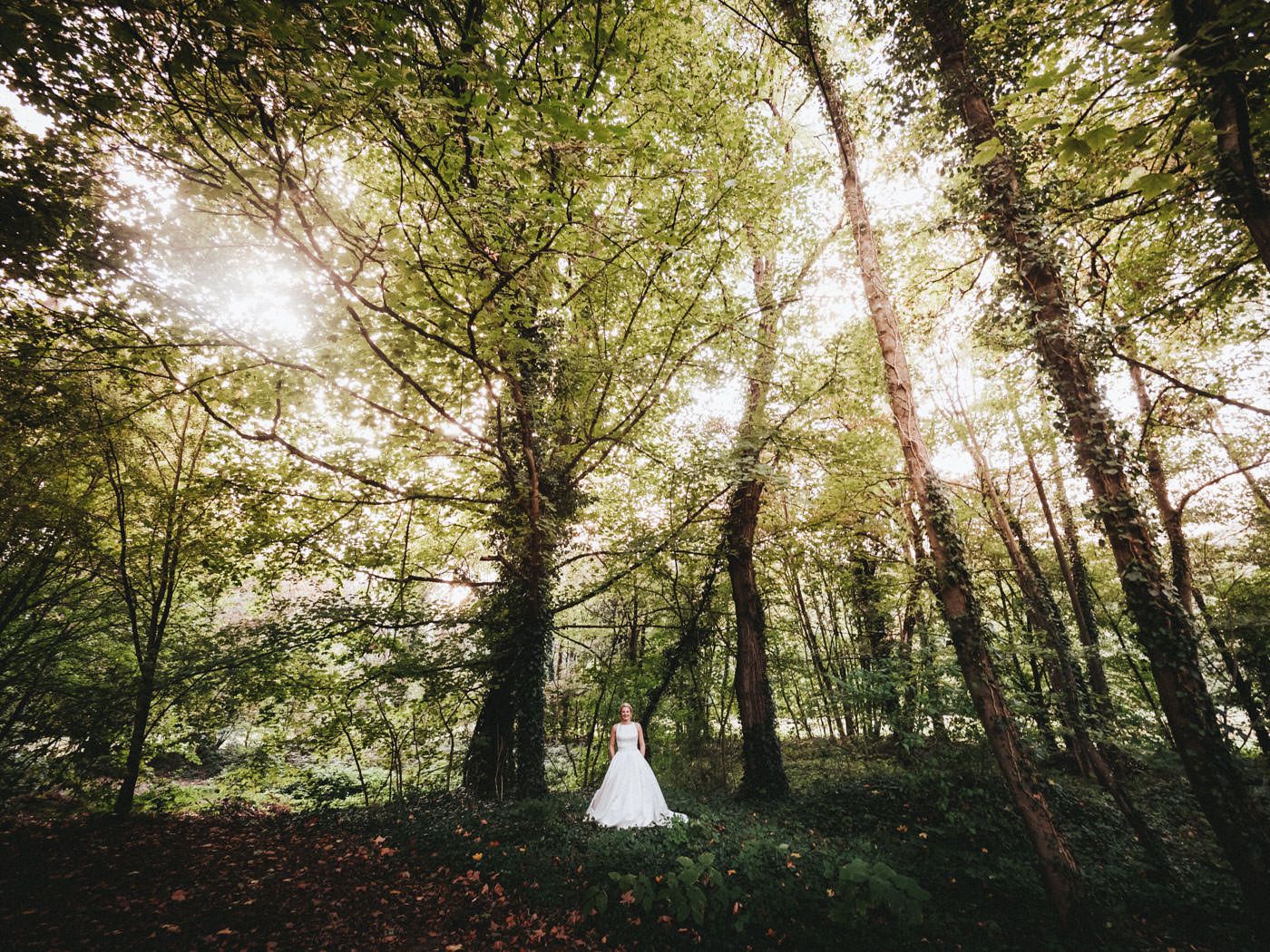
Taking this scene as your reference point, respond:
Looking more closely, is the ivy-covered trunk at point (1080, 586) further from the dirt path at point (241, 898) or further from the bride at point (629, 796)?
the dirt path at point (241, 898)

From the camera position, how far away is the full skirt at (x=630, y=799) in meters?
6.82

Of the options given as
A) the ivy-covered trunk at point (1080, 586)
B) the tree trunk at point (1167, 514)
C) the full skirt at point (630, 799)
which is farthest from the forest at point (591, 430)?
the ivy-covered trunk at point (1080, 586)

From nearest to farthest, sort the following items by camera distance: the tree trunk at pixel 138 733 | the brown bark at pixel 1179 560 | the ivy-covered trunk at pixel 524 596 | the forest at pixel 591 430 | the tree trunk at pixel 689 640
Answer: the forest at pixel 591 430 → the tree trunk at pixel 138 733 → the brown bark at pixel 1179 560 → the ivy-covered trunk at pixel 524 596 → the tree trunk at pixel 689 640

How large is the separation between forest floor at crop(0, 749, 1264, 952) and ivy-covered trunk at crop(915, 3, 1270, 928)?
128cm

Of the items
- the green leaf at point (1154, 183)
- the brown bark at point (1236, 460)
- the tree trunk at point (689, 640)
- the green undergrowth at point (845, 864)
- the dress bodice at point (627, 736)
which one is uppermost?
the brown bark at point (1236, 460)

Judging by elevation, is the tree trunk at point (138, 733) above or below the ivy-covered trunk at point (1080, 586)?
below

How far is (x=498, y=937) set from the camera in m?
4.19

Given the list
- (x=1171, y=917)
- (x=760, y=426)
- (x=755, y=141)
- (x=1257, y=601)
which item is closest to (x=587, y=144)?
(x=755, y=141)

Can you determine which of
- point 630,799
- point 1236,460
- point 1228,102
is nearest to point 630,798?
point 630,799

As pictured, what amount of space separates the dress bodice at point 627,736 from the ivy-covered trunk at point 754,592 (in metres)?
1.97

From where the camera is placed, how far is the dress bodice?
25.5 ft

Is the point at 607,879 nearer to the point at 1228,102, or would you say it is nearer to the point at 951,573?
the point at 951,573

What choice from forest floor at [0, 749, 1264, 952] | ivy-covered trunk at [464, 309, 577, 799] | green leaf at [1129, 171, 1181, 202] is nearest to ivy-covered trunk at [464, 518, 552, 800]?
ivy-covered trunk at [464, 309, 577, 799]

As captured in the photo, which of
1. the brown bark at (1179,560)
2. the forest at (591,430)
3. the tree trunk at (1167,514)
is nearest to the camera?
the forest at (591,430)
